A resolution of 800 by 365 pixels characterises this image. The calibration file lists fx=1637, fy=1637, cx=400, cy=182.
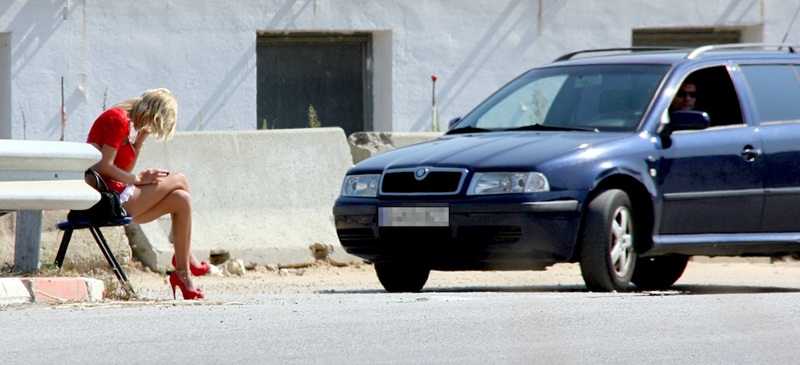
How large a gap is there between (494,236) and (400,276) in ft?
3.52

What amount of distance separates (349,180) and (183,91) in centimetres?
882

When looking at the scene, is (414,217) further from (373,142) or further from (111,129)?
(373,142)

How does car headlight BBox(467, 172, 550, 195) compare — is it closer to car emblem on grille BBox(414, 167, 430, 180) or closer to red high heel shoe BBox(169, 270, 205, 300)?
car emblem on grille BBox(414, 167, 430, 180)

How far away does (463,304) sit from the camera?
27.3 feet

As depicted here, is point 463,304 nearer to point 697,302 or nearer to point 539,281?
point 697,302

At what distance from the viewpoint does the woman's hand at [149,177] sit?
9.43 meters

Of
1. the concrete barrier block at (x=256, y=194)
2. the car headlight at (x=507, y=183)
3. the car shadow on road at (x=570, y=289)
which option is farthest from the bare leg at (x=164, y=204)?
the concrete barrier block at (x=256, y=194)

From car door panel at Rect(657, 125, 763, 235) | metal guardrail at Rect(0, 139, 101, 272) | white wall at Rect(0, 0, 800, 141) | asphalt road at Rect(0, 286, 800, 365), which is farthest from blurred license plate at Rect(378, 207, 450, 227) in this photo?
white wall at Rect(0, 0, 800, 141)

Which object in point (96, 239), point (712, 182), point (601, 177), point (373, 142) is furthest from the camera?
point (373, 142)

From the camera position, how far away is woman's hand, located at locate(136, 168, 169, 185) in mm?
9430

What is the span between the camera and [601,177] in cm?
954

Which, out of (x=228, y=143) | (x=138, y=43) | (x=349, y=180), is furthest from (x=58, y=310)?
(x=138, y=43)

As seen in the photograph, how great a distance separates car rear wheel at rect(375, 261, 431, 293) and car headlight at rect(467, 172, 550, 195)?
96 centimetres

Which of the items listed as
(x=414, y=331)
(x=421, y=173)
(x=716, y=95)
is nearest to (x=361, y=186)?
(x=421, y=173)
